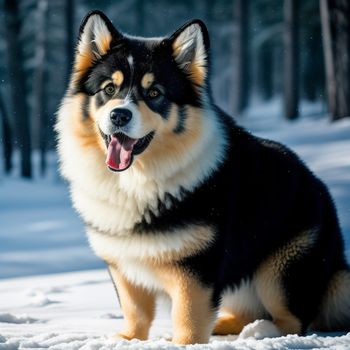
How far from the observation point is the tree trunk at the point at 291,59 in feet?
76.9

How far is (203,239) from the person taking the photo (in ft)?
13.4

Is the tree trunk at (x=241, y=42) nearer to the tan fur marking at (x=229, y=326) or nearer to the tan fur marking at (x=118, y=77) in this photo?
the tan fur marking at (x=229, y=326)

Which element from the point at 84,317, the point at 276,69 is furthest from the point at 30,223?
the point at 276,69

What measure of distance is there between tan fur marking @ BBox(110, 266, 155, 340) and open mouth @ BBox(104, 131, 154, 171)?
0.74 metres

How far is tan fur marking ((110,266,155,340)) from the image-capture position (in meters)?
4.49

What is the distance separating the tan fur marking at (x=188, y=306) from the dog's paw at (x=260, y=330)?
1.32ft

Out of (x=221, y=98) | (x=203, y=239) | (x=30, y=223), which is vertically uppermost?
(x=203, y=239)

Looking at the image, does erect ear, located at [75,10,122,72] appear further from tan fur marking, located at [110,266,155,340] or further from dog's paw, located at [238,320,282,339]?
dog's paw, located at [238,320,282,339]

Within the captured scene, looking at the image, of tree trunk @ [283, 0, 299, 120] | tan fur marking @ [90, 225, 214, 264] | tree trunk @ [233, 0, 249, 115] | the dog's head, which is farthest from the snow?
tree trunk @ [233, 0, 249, 115]

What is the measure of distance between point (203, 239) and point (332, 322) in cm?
122

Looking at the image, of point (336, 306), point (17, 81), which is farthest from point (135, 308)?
point (17, 81)

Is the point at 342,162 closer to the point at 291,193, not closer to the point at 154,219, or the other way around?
the point at 291,193

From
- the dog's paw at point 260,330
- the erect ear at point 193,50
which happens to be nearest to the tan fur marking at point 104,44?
the erect ear at point 193,50

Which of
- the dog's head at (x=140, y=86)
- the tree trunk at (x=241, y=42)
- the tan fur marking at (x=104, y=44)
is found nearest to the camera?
the dog's head at (x=140, y=86)
